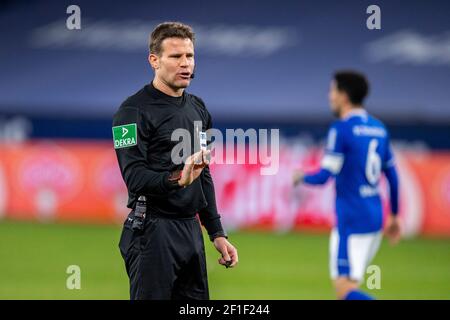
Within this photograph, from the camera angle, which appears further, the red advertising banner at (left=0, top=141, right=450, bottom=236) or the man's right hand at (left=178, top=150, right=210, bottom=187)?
the red advertising banner at (left=0, top=141, right=450, bottom=236)

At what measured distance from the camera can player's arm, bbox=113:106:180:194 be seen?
4543 mm

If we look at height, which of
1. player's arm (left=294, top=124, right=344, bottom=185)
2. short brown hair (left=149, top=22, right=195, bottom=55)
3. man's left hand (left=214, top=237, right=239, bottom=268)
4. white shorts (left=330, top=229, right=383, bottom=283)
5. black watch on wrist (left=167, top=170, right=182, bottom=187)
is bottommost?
white shorts (left=330, top=229, right=383, bottom=283)

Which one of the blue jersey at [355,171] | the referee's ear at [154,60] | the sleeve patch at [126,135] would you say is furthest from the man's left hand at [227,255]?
the blue jersey at [355,171]

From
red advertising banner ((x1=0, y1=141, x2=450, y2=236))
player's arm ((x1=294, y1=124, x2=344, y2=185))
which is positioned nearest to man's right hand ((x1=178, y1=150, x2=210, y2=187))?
player's arm ((x1=294, y1=124, x2=344, y2=185))

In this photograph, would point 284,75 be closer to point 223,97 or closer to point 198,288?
point 223,97

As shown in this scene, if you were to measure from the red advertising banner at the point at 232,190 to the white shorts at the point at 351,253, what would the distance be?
5.82 meters

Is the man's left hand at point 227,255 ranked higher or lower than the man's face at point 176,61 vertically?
lower

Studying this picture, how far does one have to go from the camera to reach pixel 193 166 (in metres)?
4.42

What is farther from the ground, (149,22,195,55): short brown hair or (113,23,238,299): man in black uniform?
(149,22,195,55): short brown hair

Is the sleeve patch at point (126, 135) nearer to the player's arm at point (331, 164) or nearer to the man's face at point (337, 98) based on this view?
the player's arm at point (331, 164)

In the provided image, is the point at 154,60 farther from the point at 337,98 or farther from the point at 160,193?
the point at 337,98

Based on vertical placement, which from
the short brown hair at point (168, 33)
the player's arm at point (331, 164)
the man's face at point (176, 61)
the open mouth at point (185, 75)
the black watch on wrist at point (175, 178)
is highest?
the short brown hair at point (168, 33)

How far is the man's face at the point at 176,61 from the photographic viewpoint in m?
4.75

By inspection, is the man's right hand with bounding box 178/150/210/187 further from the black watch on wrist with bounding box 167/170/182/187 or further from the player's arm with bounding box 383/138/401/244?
the player's arm with bounding box 383/138/401/244
